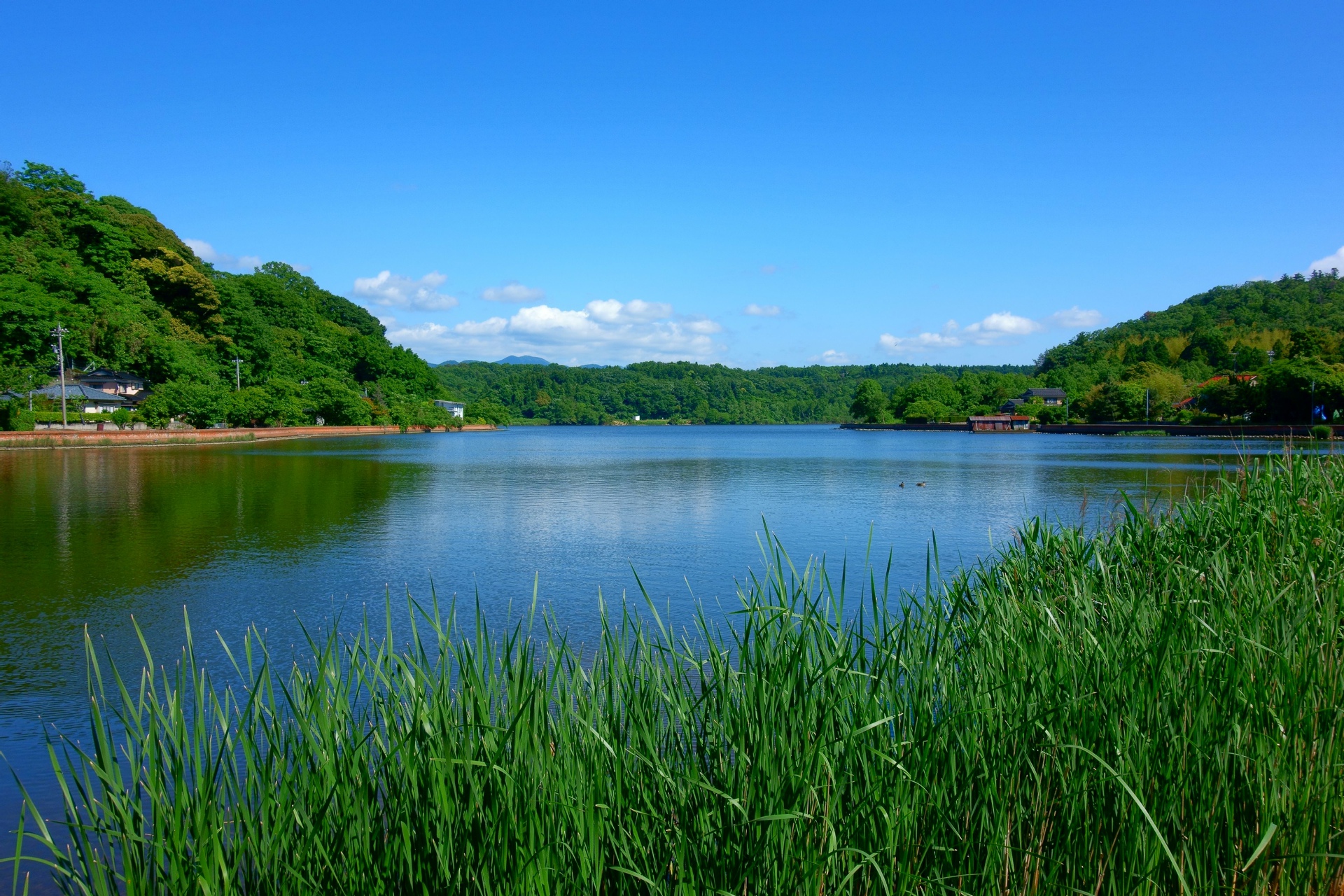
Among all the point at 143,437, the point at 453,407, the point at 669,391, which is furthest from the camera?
the point at 669,391

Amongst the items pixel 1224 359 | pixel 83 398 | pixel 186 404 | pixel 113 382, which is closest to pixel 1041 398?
pixel 1224 359

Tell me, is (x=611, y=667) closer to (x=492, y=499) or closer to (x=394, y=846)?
(x=394, y=846)

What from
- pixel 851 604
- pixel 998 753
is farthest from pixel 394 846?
pixel 851 604

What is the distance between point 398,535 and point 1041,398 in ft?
335

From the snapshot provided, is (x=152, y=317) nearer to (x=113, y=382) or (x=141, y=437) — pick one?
(x=113, y=382)

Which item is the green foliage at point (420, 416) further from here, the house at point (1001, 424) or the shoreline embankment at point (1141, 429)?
the house at point (1001, 424)

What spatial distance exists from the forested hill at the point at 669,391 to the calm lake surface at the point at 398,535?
119m

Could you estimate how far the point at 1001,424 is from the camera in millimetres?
93812

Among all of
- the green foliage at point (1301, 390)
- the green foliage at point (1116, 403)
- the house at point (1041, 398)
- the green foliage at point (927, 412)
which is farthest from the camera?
the green foliage at point (927, 412)

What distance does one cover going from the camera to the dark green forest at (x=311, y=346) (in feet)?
174

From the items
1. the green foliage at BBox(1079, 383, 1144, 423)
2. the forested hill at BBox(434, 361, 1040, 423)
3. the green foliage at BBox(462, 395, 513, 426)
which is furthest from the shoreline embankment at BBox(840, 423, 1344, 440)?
the green foliage at BBox(462, 395, 513, 426)

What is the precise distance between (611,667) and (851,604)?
18.5 ft

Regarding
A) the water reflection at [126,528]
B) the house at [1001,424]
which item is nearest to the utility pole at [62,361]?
the water reflection at [126,528]

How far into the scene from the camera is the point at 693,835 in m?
2.46
